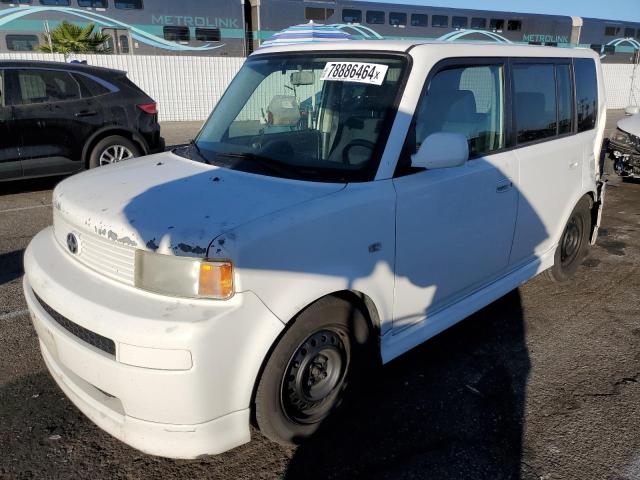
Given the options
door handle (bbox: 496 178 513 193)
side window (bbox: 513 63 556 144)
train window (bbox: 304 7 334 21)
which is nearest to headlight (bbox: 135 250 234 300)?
door handle (bbox: 496 178 513 193)

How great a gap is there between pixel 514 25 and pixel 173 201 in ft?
91.0

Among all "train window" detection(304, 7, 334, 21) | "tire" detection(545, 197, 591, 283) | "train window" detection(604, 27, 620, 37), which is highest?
"train window" detection(304, 7, 334, 21)

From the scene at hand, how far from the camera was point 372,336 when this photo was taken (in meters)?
2.77

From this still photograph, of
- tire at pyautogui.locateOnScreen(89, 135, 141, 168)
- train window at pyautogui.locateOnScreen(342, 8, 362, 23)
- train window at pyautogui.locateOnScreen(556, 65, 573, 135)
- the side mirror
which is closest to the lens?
the side mirror

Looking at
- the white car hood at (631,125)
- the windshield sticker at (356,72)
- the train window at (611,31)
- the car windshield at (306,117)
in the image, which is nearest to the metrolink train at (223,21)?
the train window at (611,31)

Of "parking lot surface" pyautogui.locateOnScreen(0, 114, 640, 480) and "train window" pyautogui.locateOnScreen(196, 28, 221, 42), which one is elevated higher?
"train window" pyautogui.locateOnScreen(196, 28, 221, 42)

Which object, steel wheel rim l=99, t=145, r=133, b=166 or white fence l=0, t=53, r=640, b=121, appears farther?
white fence l=0, t=53, r=640, b=121

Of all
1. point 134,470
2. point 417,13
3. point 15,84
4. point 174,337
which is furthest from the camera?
point 417,13

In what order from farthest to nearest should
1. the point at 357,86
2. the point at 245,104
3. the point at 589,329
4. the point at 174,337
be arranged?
1. the point at 589,329
2. the point at 245,104
3. the point at 357,86
4. the point at 174,337

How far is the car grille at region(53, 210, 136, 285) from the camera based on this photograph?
7.39ft

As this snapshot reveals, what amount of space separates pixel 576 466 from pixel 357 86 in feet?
7.25

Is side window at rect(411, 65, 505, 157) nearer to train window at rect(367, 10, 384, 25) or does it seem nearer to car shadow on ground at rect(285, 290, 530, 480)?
car shadow on ground at rect(285, 290, 530, 480)

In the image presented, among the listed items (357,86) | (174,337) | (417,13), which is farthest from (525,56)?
(417,13)

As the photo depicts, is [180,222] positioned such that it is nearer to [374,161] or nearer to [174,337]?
[174,337]
